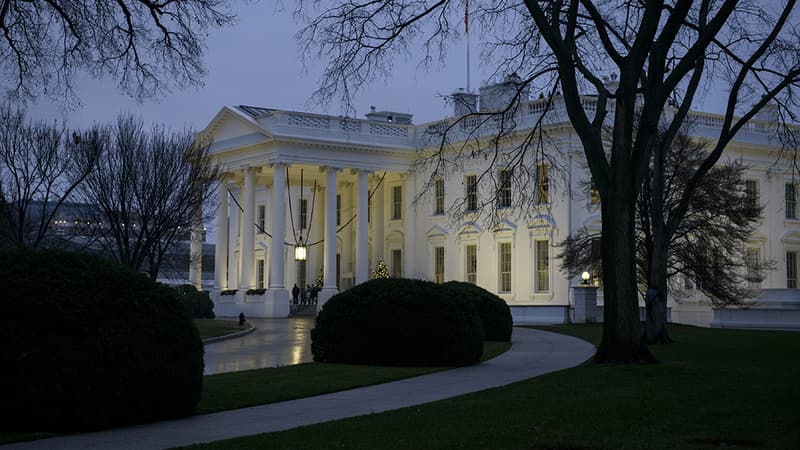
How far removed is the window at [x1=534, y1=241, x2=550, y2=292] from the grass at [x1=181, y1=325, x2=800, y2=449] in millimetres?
30890

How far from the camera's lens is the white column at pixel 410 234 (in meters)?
55.7

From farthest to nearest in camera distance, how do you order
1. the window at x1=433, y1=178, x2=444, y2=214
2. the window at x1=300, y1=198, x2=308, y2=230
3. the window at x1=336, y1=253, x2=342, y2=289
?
the window at x1=300, y1=198, x2=308, y2=230 < the window at x1=336, y1=253, x2=342, y2=289 < the window at x1=433, y1=178, x2=444, y2=214

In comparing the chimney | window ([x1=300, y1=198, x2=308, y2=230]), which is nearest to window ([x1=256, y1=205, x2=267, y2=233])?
window ([x1=300, y1=198, x2=308, y2=230])

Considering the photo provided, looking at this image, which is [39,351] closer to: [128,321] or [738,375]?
[128,321]

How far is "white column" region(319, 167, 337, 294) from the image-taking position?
51.8 metres

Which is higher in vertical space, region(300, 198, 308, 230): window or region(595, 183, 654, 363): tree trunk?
region(300, 198, 308, 230): window

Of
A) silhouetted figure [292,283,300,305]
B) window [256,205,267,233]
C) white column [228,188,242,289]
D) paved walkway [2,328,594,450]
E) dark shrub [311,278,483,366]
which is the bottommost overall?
paved walkway [2,328,594,450]

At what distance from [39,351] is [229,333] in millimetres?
23040

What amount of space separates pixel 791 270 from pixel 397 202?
2166 centimetres

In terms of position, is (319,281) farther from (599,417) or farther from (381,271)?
(599,417)

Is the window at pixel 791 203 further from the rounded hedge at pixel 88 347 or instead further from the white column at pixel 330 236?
the rounded hedge at pixel 88 347

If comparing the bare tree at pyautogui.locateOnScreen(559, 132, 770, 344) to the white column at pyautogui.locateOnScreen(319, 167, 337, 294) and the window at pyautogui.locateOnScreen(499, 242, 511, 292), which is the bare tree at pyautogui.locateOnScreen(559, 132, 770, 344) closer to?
the window at pyautogui.locateOnScreen(499, 242, 511, 292)

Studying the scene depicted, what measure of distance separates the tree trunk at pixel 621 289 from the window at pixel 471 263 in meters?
34.1

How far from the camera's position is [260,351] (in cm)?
2492
